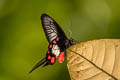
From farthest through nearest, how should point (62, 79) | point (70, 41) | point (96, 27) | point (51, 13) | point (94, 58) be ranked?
point (96, 27)
point (51, 13)
point (62, 79)
point (70, 41)
point (94, 58)

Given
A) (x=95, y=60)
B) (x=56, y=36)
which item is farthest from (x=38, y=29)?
(x=95, y=60)

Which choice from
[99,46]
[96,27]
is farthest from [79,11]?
[99,46]

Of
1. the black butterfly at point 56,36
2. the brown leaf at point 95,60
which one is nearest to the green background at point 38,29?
the black butterfly at point 56,36

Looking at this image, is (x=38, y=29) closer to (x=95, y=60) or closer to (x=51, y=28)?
(x=51, y=28)

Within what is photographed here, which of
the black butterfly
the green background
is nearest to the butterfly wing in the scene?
the black butterfly

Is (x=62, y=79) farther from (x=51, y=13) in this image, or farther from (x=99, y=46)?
(x=99, y=46)

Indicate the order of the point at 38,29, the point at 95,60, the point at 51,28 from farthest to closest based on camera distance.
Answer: the point at 38,29 → the point at 51,28 → the point at 95,60

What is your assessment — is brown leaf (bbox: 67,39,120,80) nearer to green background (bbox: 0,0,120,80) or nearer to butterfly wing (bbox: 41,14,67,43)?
butterfly wing (bbox: 41,14,67,43)
